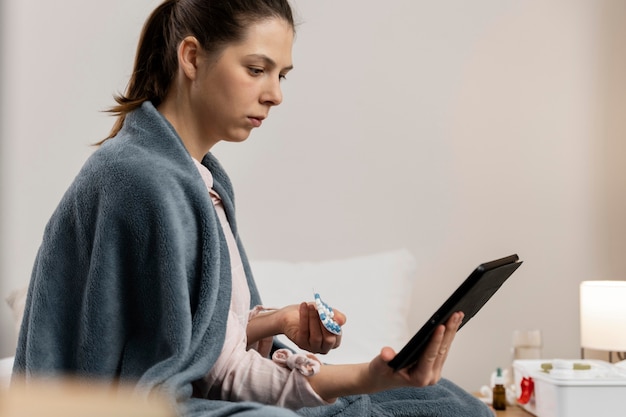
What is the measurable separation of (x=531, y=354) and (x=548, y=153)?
71cm

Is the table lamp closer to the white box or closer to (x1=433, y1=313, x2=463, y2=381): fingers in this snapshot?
the white box

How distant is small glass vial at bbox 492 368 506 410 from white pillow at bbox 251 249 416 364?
0.29m

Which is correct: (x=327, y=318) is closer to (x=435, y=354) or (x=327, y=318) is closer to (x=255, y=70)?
(x=435, y=354)

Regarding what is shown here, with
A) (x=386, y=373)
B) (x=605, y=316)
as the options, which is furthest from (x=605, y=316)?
(x=386, y=373)

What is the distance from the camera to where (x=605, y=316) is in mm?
2516

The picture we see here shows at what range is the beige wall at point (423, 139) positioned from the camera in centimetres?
279

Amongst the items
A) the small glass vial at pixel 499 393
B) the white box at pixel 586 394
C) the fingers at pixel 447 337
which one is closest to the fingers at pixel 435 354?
the fingers at pixel 447 337

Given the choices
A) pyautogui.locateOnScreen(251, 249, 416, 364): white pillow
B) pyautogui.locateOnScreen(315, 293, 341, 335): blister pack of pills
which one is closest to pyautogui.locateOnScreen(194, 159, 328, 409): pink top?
pyautogui.locateOnScreen(315, 293, 341, 335): blister pack of pills

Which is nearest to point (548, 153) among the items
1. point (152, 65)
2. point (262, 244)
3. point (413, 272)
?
point (413, 272)

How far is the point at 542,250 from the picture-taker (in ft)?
9.60

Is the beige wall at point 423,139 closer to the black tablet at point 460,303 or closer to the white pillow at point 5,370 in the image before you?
the white pillow at point 5,370

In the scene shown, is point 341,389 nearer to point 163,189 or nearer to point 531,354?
point 163,189

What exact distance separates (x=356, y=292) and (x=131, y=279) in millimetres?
1254

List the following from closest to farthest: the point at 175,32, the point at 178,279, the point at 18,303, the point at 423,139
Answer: the point at 178,279
the point at 175,32
the point at 18,303
the point at 423,139
